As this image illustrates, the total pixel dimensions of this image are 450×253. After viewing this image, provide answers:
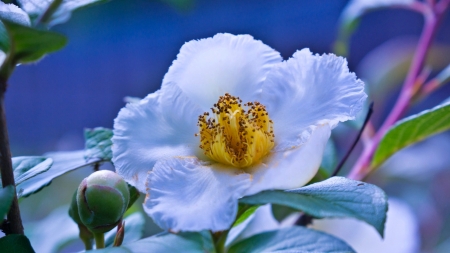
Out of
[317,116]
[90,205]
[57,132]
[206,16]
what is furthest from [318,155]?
[57,132]

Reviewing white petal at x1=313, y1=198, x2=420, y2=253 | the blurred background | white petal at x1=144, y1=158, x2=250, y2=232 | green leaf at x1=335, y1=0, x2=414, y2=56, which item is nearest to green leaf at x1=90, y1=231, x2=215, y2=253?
white petal at x1=144, y1=158, x2=250, y2=232

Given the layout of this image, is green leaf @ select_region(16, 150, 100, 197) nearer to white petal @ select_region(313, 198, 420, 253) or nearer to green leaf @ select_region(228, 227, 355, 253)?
green leaf @ select_region(228, 227, 355, 253)

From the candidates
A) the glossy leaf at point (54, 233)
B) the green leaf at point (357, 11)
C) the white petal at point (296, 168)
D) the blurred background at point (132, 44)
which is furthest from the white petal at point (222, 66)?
the blurred background at point (132, 44)

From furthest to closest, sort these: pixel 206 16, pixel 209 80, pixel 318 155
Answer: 1. pixel 206 16
2. pixel 209 80
3. pixel 318 155

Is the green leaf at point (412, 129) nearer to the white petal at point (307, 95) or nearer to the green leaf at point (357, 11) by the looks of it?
the white petal at point (307, 95)

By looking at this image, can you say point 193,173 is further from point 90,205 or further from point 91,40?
point 91,40

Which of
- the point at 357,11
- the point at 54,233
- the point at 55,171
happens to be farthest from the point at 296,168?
the point at 357,11
